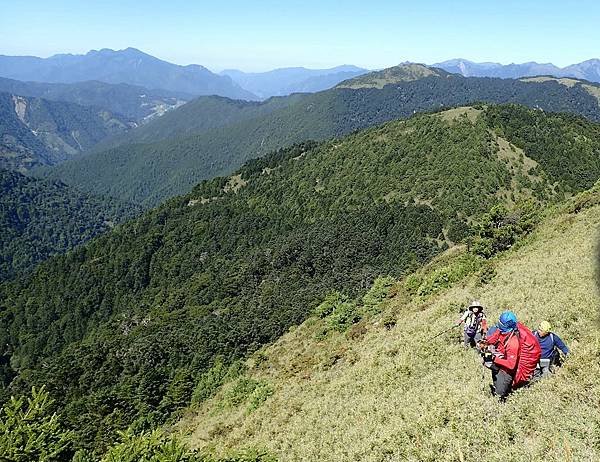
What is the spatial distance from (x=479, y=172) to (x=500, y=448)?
111239 mm

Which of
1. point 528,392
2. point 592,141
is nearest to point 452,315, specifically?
point 528,392

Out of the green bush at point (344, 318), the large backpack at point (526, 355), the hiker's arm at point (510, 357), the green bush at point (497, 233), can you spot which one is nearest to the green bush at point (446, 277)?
the green bush at point (497, 233)

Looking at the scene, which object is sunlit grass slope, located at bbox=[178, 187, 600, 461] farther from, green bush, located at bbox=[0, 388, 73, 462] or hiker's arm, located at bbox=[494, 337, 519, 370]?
green bush, located at bbox=[0, 388, 73, 462]

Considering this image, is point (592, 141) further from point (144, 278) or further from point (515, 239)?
point (144, 278)

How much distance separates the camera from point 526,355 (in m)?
12.1

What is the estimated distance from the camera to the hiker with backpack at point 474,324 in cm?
1794

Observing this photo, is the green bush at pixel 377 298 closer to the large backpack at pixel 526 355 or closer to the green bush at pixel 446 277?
the green bush at pixel 446 277

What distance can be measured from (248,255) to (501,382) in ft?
405

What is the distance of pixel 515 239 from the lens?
145 ft

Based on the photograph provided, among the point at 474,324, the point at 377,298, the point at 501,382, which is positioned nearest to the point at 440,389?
the point at 474,324

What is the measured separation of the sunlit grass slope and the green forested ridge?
1531cm

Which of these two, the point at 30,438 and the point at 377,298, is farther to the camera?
the point at 377,298

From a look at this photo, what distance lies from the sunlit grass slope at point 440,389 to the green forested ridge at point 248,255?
50.2 ft

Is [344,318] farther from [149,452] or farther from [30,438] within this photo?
[30,438]
